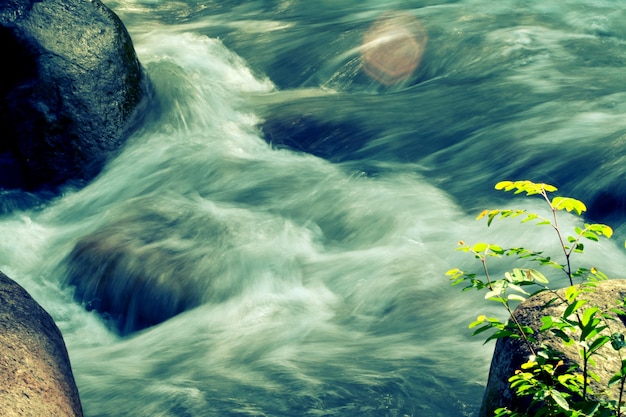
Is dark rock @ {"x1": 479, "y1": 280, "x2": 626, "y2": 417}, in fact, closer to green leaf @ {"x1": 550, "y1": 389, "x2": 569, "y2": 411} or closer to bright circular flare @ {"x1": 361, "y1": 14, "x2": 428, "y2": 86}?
green leaf @ {"x1": 550, "y1": 389, "x2": 569, "y2": 411}

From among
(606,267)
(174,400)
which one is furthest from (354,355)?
(606,267)

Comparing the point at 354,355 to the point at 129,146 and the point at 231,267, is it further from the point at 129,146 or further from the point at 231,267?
the point at 129,146

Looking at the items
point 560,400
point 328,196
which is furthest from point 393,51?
point 560,400

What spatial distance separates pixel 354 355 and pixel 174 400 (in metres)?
1.00

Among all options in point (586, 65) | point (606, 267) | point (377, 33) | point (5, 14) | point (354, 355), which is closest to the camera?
point (354, 355)

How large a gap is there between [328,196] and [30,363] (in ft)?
11.2

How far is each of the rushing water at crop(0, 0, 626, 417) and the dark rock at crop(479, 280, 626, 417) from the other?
2.40ft

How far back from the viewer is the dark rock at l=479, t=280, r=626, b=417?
3053 millimetres

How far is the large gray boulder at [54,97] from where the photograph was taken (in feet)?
23.5

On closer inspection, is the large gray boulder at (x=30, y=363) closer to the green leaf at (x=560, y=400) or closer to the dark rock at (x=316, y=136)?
the green leaf at (x=560, y=400)

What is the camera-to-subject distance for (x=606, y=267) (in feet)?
17.4

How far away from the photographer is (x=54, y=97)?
7145mm

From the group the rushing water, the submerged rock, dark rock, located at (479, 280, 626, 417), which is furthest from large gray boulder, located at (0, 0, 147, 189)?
dark rock, located at (479, 280, 626, 417)

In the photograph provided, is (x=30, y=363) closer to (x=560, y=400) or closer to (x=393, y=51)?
(x=560, y=400)
